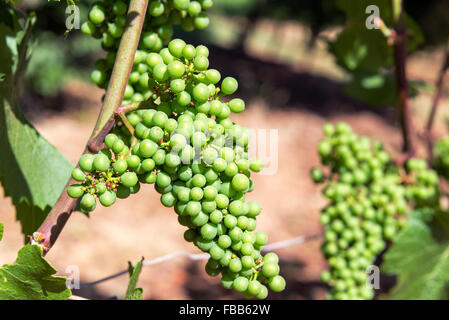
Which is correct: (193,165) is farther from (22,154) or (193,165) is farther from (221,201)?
(22,154)

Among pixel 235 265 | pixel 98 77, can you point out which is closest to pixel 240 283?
pixel 235 265

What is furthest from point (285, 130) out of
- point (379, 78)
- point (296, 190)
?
point (379, 78)

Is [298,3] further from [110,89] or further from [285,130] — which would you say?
[110,89]

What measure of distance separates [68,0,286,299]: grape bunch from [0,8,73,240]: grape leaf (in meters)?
0.26

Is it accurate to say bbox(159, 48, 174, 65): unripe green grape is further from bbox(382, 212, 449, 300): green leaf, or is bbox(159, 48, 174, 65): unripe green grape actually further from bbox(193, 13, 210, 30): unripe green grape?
bbox(382, 212, 449, 300): green leaf

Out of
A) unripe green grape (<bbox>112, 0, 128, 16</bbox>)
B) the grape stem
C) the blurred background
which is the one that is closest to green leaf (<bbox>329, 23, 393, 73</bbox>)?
the blurred background

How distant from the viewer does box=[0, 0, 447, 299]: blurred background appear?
2.59 m

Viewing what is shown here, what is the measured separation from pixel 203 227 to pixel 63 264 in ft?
7.07

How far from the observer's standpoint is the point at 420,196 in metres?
1.31

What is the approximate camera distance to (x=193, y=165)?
56 cm

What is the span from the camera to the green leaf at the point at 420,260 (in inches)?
47.4

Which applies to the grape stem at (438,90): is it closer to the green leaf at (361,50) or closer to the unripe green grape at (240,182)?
the green leaf at (361,50)

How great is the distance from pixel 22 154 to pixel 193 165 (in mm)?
362

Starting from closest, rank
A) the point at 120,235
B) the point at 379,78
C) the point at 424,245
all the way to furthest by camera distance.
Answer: the point at 424,245, the point at 379,78, the point at 120,235
